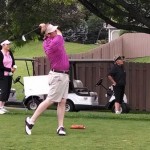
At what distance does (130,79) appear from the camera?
19.0m

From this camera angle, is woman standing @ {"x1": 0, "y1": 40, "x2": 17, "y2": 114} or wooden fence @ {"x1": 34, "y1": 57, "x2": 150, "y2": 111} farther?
wooden fence @ {"x1": 34, "y1": 57, "x2": 150, "y2": 111}

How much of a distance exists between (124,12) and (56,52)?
9.69 m

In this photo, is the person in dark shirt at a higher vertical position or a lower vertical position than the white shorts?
lower

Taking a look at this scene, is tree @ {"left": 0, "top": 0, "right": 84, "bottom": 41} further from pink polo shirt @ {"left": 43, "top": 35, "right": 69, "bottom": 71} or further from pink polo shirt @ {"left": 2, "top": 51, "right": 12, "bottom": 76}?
pink polo shirt @ {"left": 43, "top": 35, "right": 69, "bottom": 71}

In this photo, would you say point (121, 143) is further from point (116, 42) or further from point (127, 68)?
point (116, 42)

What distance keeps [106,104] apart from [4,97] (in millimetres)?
6105

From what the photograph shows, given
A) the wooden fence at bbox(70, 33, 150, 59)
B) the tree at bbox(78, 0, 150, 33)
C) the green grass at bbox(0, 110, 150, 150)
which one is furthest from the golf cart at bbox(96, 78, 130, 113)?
the wooden fence at bbox(70, 33, 150, 59)

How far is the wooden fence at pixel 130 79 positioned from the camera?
18.8 m

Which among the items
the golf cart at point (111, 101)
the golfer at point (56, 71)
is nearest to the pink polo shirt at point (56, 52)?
the golfer at point (56, 71)

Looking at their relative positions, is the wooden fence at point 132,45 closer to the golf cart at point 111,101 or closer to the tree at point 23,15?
the tree at point 23,15

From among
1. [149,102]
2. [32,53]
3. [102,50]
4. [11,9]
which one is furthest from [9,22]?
[32,53]

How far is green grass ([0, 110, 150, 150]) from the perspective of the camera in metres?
7.27

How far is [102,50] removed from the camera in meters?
36.9

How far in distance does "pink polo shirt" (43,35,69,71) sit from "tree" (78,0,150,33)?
7974 mm
